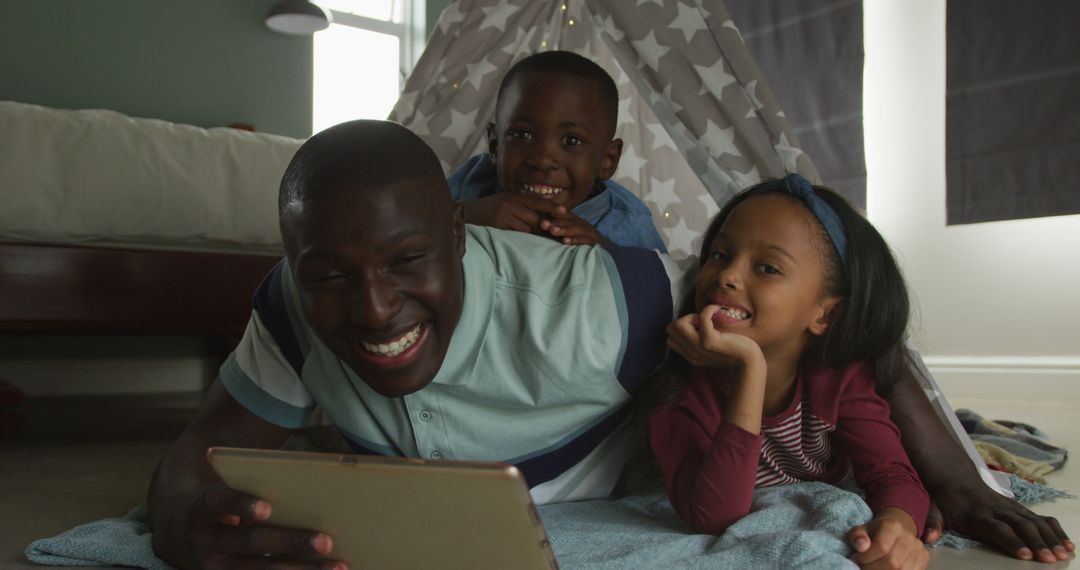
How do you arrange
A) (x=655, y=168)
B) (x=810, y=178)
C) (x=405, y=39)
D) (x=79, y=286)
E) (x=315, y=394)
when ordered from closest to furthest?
1. (x=315, y=394)
2. (x=810, y=178)
3. (x=79, y=286)
4. (x=655, y=168)
5. (x=405, y=39)

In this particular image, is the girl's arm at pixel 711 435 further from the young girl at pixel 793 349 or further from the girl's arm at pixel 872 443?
the girl's arm at pixel 872 443

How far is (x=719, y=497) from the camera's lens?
1051 millimetres

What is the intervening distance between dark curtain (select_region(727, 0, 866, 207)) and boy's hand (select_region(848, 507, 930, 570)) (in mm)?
2391

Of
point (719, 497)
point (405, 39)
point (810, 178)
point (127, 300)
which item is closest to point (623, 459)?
point (719, 497)

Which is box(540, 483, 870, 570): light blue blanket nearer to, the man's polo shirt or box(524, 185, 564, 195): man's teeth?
the man's polo shirt

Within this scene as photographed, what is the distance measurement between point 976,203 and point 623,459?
222 centimetres

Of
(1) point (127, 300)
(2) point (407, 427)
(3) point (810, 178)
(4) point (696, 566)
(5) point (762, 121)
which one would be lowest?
(4) point (696, 566)

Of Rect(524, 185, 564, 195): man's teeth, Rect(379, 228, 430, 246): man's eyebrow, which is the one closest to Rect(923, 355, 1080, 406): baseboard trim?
Rect(524, 185, 564, 195): man's teeth

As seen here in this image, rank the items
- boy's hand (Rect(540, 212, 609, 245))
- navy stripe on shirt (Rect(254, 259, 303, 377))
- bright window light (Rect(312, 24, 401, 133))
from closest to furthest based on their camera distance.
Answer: navy stripe on shirt (Rect(254, 259, 303, 377))
boy's hand (Rect(540, 212, 609, 245))
bright window light (Rect(312, 24, 401, 133))

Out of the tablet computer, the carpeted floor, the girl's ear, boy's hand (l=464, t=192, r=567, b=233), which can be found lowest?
the carpeted floor

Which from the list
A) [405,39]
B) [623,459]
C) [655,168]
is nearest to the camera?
[623,459]

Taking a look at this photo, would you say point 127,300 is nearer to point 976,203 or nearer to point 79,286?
point 79,286

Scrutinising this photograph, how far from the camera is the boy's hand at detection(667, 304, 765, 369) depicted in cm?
106

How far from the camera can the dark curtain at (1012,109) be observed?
9.05ft
